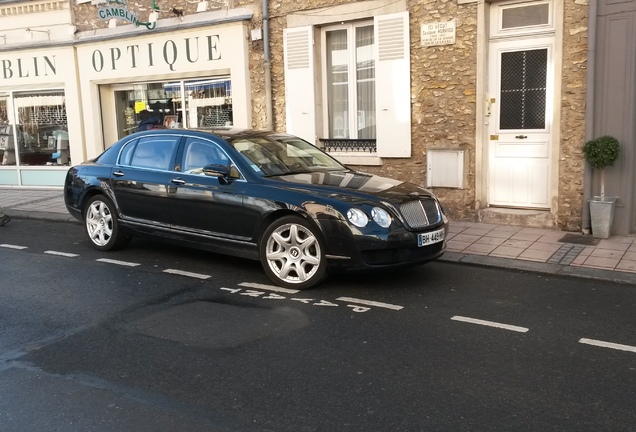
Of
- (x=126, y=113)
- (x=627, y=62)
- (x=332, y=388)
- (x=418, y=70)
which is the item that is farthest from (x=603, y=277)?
(x=126, y=113)

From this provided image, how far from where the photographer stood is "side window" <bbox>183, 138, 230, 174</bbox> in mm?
7539

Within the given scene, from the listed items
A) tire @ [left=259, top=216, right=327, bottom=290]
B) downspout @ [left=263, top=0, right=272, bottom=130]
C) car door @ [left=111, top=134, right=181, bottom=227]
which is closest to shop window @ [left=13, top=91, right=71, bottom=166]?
downspout @ [left=263, top=0, right=272, bottom=130]

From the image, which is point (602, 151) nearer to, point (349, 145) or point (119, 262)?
point (349, 145)

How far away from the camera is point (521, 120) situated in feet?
33.5

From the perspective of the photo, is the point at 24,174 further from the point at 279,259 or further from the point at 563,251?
the point at 563,251

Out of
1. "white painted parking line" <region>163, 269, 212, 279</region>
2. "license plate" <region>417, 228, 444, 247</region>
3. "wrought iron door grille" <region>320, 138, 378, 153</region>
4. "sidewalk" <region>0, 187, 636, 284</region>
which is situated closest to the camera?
"license plate" <region>417, 228, 444, 247</region>

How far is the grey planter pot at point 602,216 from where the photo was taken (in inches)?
355

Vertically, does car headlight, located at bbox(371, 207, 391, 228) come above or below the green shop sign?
below

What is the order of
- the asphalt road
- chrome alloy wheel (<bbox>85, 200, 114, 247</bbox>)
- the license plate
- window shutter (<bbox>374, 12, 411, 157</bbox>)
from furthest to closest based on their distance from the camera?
window shutter (<bbox>374, 12, 411, 157</bbox>) → chrome alloy wheel (<bbox>85, 200, 114, 247</bbox>) → the license plate → the asphalt road

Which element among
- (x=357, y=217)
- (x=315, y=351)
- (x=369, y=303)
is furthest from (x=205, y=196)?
(x=315, y=351)

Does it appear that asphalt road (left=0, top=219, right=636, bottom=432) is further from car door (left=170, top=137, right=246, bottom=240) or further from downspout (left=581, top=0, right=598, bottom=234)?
downspout (left=581, top=0, right=598, bottom=234)

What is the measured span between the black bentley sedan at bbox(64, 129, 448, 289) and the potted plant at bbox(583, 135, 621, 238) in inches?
120

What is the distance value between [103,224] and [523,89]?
20.9 feet

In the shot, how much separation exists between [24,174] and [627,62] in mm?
13514
